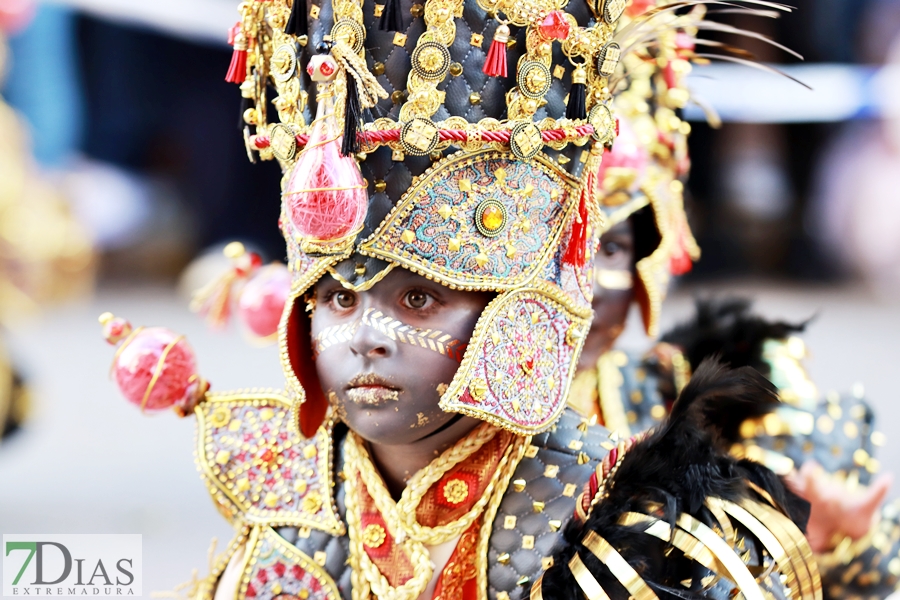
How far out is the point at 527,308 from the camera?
1841 millimetres

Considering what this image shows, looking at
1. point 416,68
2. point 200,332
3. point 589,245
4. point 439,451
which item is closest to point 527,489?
point 439,451

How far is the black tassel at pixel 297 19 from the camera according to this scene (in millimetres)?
1786

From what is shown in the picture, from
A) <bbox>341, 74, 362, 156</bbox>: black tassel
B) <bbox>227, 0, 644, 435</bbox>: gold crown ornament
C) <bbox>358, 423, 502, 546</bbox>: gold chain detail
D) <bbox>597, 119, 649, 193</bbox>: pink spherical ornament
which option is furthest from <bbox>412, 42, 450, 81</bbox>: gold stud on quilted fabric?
<bbox>597, 119, 649, 193</bbox>: pink spherical ornament


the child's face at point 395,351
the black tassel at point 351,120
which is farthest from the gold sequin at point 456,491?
the black tassel at point 351,120

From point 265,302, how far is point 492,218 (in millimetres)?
667

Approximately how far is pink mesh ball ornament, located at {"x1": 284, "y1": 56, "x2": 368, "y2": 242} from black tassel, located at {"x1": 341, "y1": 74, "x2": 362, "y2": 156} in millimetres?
16

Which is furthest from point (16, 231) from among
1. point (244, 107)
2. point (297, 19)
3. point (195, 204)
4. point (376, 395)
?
point (195, 204)

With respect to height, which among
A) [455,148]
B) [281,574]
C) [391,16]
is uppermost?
[391,16]

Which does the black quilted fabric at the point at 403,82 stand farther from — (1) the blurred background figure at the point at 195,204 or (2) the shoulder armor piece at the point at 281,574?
(1) the blurred background figure at the point at 195,204

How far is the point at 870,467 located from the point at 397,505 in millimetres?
1337

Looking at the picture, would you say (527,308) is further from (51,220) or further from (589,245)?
(51,220)

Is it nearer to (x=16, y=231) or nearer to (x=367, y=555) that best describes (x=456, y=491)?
(x=367, y=555)

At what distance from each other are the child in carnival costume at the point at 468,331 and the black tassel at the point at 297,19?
0.01 m

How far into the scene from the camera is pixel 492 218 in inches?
71.1
